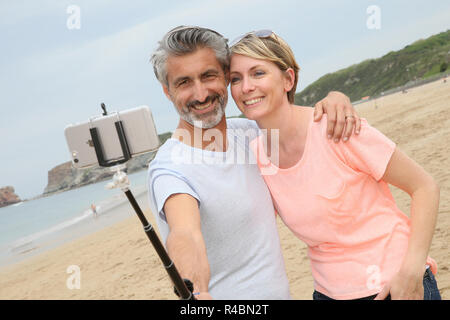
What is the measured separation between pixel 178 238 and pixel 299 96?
126549mm

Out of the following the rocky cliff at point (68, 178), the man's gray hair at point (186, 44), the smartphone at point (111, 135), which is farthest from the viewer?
the rocky cliff at point (68, 178)

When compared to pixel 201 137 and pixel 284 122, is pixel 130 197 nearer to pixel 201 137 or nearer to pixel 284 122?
pixel 201 137

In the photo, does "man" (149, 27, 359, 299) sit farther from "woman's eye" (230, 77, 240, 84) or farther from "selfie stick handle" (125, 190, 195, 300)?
"selfie stick handle" (125, 190, 195, 300)

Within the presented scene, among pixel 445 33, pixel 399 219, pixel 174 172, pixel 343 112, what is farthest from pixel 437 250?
pixel 445 33

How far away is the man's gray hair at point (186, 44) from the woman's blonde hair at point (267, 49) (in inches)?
3.2

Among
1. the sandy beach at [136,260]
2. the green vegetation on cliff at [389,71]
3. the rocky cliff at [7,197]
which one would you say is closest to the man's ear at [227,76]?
the sandy beach at [136,260]

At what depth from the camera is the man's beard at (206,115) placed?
6.44ft

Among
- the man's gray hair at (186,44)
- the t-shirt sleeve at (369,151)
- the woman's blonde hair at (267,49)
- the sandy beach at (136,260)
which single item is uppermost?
the man's gray hair at (186,44)

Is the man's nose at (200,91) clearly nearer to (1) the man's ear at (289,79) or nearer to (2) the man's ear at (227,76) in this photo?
(2) the man's ear at (227,76)

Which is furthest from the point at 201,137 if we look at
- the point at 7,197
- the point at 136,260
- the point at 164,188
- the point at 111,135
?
the point at 7,197

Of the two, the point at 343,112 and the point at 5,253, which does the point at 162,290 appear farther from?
the point at 5,253

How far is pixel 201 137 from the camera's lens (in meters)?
1.96

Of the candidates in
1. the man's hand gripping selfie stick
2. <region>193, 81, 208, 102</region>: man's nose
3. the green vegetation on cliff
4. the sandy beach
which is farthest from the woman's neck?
the green vegetation on cliff

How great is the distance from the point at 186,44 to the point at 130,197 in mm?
1093
